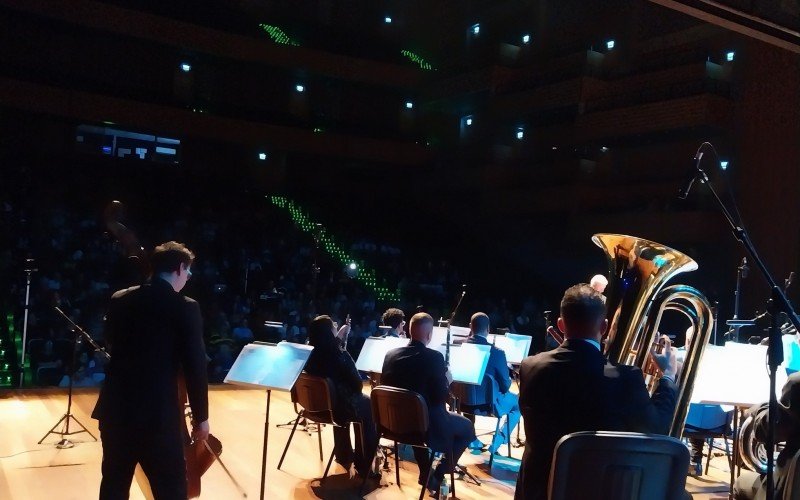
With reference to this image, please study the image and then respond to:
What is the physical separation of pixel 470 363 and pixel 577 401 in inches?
110

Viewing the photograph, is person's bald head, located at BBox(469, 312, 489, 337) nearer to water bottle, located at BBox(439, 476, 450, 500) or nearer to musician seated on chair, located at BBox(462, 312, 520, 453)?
musician seated on chair, located at BBox(462, 312, 520, 453)

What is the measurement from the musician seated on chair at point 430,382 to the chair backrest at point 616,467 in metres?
2.41

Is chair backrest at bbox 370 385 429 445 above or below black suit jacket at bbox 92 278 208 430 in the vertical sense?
below

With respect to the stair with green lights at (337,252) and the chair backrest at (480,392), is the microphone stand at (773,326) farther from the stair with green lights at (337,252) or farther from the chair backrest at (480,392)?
the stair with green lights at (337,252)

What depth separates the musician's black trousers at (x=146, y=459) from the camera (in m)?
2.88

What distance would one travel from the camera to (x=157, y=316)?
2922mm

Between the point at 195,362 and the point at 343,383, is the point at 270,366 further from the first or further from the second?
the point at 343,383

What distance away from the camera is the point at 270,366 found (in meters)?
3.96

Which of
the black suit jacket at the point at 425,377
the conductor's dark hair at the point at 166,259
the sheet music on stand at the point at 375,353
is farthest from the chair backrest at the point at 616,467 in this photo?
the sheet music on stand at the point at 375,353

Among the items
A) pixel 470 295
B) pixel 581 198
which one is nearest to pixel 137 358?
pixel 470 295

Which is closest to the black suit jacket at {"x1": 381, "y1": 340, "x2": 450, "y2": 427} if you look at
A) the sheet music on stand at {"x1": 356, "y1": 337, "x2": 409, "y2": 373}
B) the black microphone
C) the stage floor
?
the stage floor

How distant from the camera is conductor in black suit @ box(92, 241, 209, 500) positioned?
9.47 ft

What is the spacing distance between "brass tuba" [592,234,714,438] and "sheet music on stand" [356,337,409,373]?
119 inches

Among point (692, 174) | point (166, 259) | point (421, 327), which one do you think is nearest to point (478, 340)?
point (421, 327)
